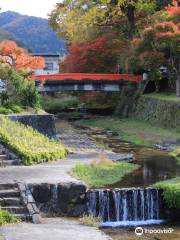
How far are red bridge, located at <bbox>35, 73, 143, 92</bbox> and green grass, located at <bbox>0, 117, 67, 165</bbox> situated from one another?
963 inches

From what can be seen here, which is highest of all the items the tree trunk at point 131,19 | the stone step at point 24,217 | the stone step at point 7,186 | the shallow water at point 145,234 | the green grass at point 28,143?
the tree trunk at point 131,19

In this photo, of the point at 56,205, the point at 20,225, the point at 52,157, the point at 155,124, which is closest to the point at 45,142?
the point at 52,157

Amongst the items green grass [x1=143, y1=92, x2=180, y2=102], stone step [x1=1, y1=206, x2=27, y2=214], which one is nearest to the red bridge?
green grass [x1=143, y1=92, x2=180, y2=102]

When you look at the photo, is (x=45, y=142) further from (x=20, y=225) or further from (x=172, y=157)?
(x=20, y=225)

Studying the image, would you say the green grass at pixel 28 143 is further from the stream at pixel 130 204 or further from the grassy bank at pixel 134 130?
the grassy bank at pixel 134 130

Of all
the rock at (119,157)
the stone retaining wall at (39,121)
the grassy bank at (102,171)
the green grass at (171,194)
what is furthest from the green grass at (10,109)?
the green grass at (171,194)

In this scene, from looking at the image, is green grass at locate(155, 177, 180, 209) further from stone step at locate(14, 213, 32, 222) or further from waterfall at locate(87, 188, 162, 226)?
stone step at locate(14, 213, 32, 222)

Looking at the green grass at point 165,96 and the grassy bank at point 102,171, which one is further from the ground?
the green grass at point 165,96

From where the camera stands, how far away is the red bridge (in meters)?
57.0

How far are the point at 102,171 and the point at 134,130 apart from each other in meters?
19.9

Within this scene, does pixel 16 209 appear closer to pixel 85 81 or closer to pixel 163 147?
pixel 163 147

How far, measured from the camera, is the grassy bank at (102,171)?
80.9 feet

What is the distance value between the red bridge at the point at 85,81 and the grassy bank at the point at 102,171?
93.7 ft

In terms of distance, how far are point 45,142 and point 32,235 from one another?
45.9 ft
